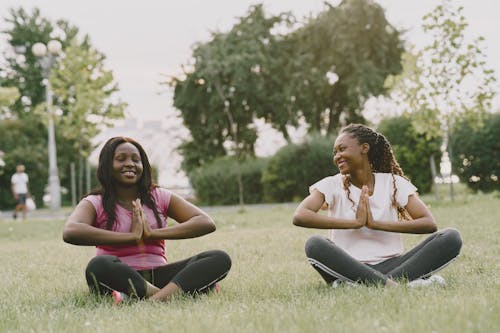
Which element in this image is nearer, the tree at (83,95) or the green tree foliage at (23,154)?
the tree at (83,95)

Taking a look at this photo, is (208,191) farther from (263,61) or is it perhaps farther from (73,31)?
(73,31)

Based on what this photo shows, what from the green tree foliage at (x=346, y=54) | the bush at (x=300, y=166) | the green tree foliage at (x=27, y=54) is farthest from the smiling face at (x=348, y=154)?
Result: the green tree foliage at (x=27, y=54)

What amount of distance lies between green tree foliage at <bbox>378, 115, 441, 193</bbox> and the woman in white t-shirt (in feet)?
58.2

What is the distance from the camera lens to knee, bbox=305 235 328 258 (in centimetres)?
478

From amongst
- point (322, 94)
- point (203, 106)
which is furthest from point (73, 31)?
point (322, 94)

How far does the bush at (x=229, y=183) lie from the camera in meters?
28.9

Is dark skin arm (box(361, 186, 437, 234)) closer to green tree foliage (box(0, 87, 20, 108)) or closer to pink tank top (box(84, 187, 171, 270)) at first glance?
pink tank top (box(84, 187, 171, 270))

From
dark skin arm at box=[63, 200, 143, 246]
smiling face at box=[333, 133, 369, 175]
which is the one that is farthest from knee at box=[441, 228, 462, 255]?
dark skin arm at box=[63, 200, 143, 246]

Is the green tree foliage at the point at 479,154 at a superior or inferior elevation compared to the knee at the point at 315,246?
superior

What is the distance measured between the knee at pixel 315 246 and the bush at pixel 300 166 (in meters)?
21.0

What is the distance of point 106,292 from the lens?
4.85 meters

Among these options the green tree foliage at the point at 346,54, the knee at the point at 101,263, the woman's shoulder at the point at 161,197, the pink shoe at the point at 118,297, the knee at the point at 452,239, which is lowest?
the pink shoe at the point at 118,297

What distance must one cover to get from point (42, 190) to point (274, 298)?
3583 centimetres

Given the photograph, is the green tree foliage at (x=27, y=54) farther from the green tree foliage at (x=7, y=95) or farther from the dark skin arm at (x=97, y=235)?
the dark skin arm at (x=97, y=235)
